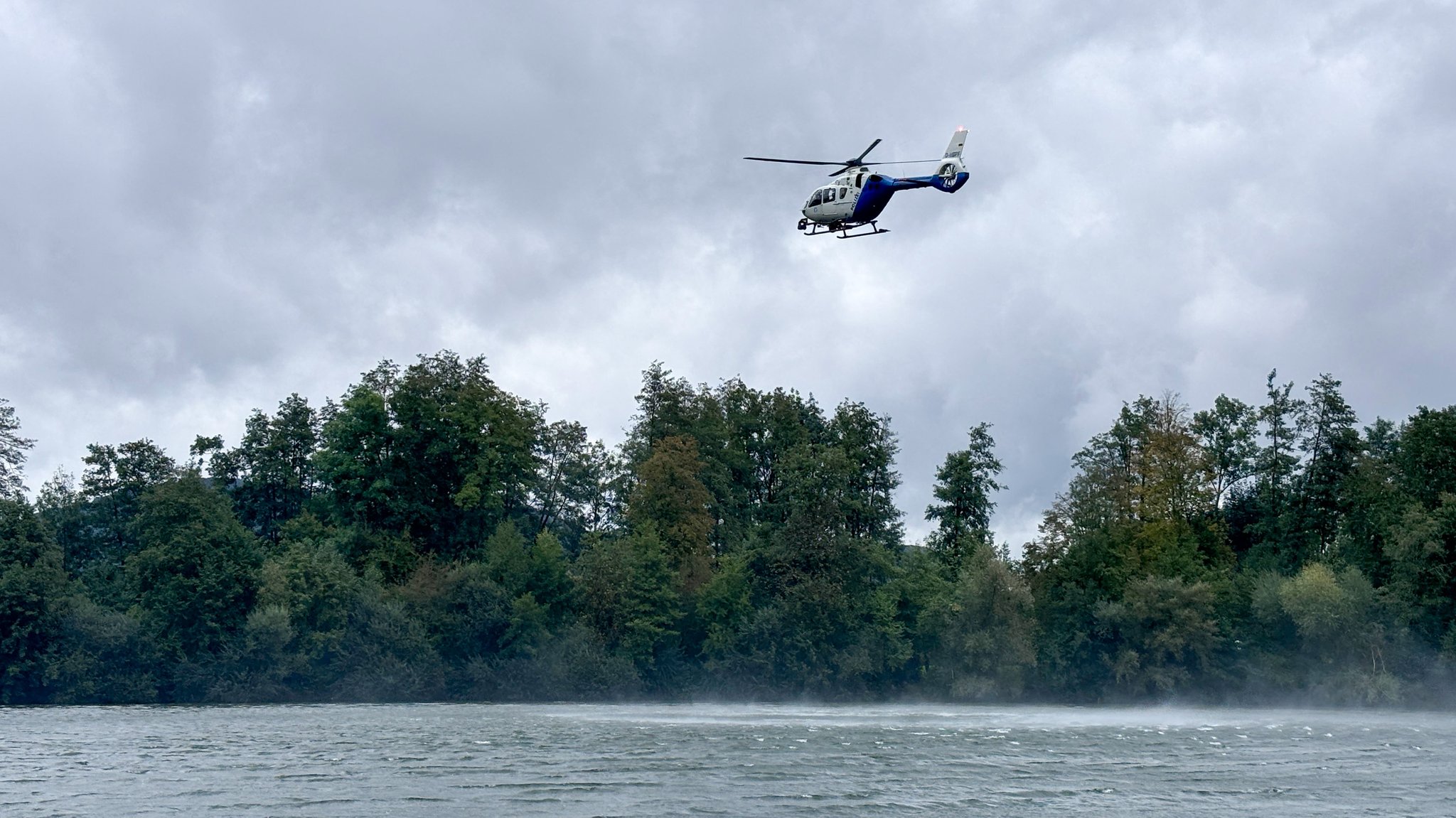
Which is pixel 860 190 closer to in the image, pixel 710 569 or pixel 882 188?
pixel 882 188

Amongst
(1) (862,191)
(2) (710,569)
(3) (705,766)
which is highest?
(1) (862,191)

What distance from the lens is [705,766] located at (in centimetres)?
4188

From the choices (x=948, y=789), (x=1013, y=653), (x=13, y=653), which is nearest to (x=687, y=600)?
(x=1013, y=653)

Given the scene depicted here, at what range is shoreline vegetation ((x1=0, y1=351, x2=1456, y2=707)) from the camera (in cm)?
8738

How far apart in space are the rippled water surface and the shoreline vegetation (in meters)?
18.1

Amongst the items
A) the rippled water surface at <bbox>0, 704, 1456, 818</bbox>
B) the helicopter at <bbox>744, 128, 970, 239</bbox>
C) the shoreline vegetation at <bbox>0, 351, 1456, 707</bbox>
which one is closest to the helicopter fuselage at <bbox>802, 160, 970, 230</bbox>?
the helicopter at <bbox>744, 128, 970, 239</bbox>

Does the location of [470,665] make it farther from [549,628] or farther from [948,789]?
[948,789]

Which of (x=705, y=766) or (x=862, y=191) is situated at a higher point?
(x=862, y=191)

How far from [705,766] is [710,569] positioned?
63.9 meters

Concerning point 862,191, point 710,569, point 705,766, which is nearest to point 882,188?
point 862,191

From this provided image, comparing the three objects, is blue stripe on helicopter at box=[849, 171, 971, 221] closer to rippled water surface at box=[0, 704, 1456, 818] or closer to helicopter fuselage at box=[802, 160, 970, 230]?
helicopter fuselage at box=[802, 160, 970, 230]

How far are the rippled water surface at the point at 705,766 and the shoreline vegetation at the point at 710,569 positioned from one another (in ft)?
59.4

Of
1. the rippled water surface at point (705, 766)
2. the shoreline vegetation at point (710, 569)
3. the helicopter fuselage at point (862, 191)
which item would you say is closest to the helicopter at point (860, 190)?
Answer: the helicopter fuselage at point (862, 191)

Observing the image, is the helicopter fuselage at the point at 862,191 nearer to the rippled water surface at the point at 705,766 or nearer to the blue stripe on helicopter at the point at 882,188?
the blue stripe on helicopter at the point at 882,188
